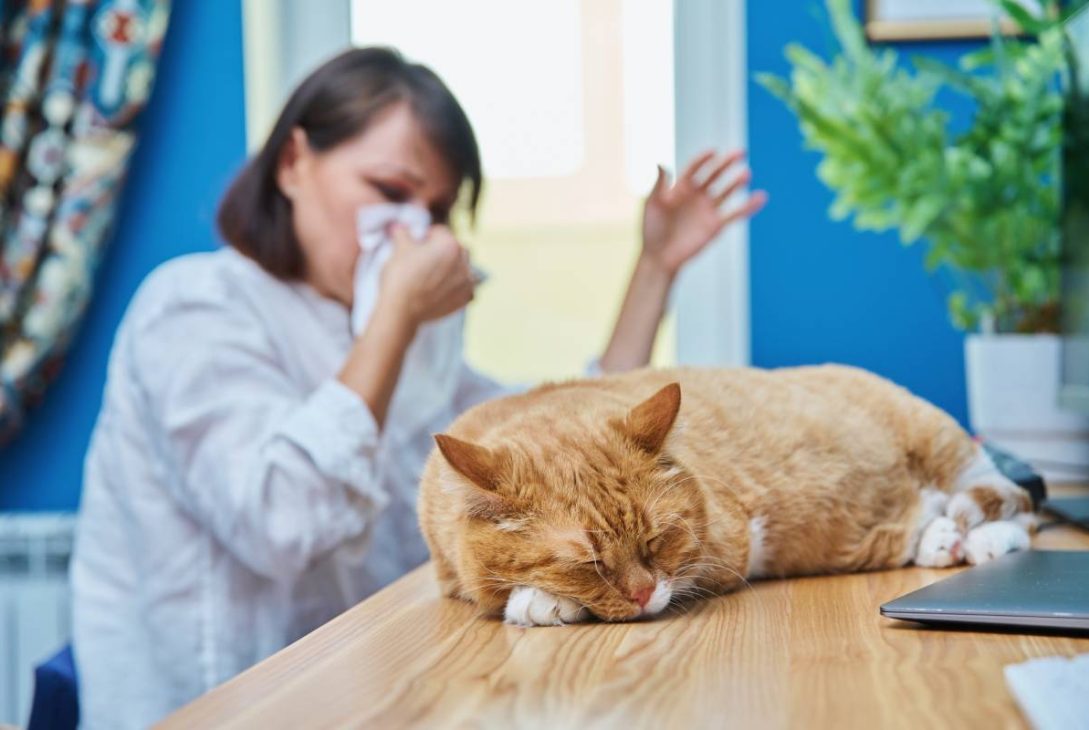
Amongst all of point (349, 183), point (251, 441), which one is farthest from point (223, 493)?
point (349, 183)

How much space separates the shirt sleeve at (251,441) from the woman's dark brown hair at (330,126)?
189mm

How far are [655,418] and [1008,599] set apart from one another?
0.28 metres

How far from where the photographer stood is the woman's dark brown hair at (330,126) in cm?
157

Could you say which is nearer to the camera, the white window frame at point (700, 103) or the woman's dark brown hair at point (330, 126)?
the woman's dark brown hair at point (330, 126)

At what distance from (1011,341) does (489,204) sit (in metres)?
1.33

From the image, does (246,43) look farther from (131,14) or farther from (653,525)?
(653,525)

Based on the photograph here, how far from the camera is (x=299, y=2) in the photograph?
2227 mm

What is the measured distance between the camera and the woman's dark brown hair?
1.57 metres

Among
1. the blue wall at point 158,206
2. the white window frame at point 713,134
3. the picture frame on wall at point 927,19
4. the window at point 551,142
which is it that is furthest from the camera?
the window at point 551,142

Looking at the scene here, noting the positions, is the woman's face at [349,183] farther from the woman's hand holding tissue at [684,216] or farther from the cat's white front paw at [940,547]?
the cat's white front paw at [940,547]

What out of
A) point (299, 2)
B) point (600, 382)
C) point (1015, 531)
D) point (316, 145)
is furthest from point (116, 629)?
point (299, 2)

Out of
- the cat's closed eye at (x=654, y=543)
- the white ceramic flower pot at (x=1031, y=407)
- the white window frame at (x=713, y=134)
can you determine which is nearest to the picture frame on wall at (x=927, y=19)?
the white window frame at (x=713, y=134)

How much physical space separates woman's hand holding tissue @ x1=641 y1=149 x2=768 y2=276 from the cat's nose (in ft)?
3.15

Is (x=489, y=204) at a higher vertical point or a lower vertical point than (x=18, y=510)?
higher
